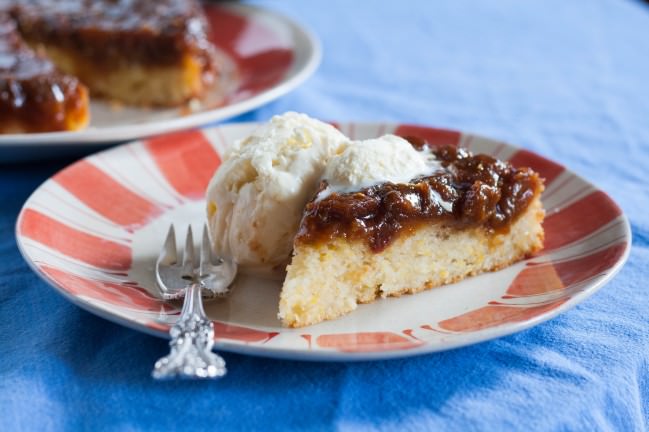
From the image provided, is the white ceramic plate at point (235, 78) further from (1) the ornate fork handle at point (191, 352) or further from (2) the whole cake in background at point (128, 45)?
(1) the ornate fork handle at point (191, 352)

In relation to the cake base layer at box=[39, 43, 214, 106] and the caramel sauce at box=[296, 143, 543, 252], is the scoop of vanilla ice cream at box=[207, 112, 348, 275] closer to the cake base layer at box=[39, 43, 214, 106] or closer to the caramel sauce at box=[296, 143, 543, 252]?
the caramel sauce at box=[296, 143, 543, 252]

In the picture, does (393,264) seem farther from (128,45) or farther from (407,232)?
(128,45)

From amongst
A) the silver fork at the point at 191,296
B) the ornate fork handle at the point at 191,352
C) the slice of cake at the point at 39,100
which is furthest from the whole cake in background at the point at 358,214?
the slice of cake at the point at 39,100

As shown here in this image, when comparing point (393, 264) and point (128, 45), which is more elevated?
point (393, 264)

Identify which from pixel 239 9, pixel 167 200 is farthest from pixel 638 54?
pixel 167 200

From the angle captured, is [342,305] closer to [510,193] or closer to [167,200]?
[510,193]

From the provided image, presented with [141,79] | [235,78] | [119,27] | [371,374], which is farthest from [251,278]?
[119,27]

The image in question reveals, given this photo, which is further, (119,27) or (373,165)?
(119,27)
